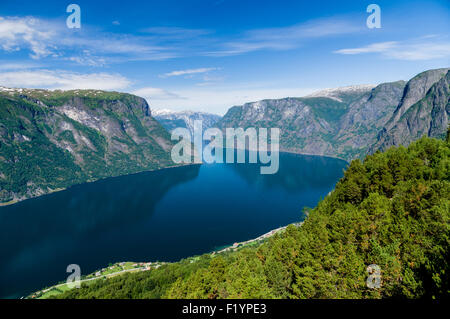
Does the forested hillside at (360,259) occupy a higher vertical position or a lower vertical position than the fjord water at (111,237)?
higher

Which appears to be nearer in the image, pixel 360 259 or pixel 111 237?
pixel 360 259

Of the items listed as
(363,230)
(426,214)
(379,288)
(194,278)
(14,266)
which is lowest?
(14,266)

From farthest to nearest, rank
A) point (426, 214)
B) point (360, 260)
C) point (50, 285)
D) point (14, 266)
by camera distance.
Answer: point (14, 266)
point (50, 285)
point (426, 214)
point (360, 260)

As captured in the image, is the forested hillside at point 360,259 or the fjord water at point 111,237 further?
the fjord water at point 111,237

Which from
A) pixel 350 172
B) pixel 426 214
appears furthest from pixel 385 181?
pixel 426 214

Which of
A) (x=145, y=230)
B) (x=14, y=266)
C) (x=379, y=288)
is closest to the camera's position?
(x=379, y=288)

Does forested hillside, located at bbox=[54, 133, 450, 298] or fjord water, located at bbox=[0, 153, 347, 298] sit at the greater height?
forested hillside, located at bbox=[54, 133, 450, 298]

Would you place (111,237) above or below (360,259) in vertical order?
below

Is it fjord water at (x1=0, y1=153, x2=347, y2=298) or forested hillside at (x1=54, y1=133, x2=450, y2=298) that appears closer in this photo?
forested hillside at (x1=54, y1=133, x2=450, y2=298)
